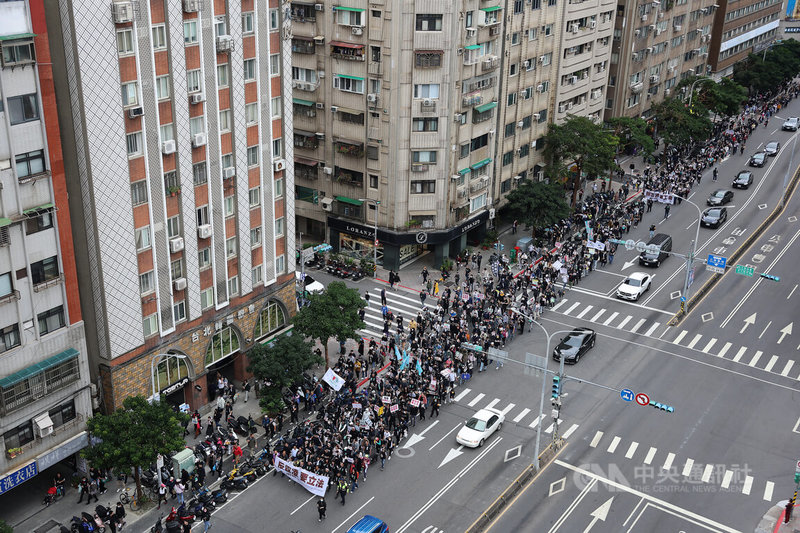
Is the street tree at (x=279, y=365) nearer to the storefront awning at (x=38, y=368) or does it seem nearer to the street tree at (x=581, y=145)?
the storefront awning at (x=38, y=368)

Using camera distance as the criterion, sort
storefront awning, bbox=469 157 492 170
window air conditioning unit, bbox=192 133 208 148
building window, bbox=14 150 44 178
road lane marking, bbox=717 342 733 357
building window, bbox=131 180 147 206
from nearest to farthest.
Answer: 1. building window, bbox=14 150 44 178
2. building window, bbox=131 180 147 206
3. window air conditioning unit, bbox=192 133 208 148
4. road lane marking, bbox=717 342 733 357
5. storefront awning, bbox=469 157 492 170

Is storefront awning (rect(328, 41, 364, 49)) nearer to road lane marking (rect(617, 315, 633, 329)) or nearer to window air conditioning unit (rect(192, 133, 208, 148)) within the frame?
window air conditioning unit (rect(192, 133, 208, 148))

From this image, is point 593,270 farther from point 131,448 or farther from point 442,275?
point 131,448

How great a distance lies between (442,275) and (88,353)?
118ft

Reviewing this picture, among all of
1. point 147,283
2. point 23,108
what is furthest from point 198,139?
point 23,108

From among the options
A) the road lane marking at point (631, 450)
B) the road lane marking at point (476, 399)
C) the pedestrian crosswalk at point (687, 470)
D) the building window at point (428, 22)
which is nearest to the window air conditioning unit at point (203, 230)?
the road lane marking at point (476, 399)

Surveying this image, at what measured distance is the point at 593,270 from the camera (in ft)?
263

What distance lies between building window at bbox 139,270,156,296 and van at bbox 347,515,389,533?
17954mm

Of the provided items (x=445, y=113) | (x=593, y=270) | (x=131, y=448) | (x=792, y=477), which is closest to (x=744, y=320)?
(x=593, y=270)

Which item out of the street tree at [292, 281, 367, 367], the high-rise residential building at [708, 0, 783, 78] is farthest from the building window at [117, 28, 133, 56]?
the high-rise residential building at [708, 0, 783, 78]

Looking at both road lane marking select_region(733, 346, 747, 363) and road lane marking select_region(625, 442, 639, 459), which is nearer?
road lane marking select_region(625, 442, 639, 459)

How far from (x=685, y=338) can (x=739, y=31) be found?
9628cm

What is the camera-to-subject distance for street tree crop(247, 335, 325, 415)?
53.6 m

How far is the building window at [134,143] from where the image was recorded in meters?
46.1
